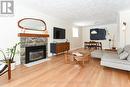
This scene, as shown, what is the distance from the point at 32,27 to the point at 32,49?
969mm

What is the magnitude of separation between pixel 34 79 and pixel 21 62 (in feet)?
5.93

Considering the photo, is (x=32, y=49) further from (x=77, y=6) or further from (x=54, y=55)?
(x=77, y=6)

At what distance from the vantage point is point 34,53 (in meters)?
5.34

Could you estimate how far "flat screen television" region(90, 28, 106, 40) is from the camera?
11617 mm

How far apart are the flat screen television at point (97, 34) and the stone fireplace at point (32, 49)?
6637mm

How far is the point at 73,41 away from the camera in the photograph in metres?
10.3

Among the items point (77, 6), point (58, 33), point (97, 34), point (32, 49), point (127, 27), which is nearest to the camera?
point (77, 6)

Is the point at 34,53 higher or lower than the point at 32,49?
lower

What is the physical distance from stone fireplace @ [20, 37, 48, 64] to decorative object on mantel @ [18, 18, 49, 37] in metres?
0.19

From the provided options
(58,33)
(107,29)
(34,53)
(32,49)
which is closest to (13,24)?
(32,49)

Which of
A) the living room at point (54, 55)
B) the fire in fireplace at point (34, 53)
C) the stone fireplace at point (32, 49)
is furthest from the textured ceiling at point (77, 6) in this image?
the fire in fireplace at point (34, 53)

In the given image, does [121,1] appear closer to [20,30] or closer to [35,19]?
[35,19]

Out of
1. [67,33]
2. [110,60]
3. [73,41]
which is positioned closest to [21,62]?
[110,60]

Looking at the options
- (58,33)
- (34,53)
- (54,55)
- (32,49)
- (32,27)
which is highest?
(32,27)
